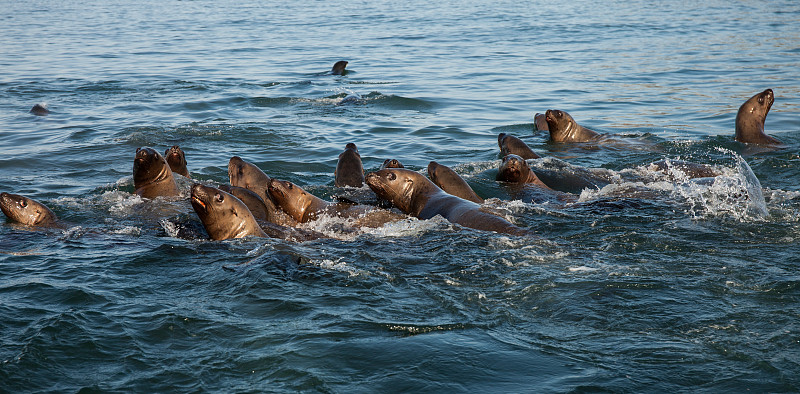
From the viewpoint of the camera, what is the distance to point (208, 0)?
5175 cm

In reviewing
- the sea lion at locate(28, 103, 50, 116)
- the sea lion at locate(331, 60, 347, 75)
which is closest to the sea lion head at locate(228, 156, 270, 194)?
the sea lion at locate(28, 103, 50, 116)

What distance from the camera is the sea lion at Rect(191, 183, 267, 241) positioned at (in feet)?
21.8

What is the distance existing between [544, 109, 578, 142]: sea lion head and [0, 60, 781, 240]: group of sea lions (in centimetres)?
255

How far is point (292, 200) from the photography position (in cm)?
774

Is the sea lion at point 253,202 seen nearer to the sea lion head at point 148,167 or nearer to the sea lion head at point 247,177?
the sea lion head at point 247,177

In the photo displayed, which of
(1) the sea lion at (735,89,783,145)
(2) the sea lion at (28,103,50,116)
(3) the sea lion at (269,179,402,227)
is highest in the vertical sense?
(1) the sea lion at (735,89,783,145)

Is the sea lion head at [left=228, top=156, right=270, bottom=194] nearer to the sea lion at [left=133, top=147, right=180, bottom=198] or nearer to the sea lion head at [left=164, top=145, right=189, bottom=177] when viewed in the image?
the sea lion at [left=133, top=147, right=180, bottom=198]

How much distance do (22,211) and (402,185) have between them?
378 centimetres

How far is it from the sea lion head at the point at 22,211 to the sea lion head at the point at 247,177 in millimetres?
1976

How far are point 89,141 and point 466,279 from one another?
28.7ft

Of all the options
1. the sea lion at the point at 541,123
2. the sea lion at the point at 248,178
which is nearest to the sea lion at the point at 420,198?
the sea lion at the point at 248,178

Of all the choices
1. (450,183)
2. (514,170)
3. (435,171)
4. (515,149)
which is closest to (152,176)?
(435,171)

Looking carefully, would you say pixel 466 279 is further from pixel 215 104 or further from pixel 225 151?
pixel 215 104

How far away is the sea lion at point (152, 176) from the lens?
822 centimetres
